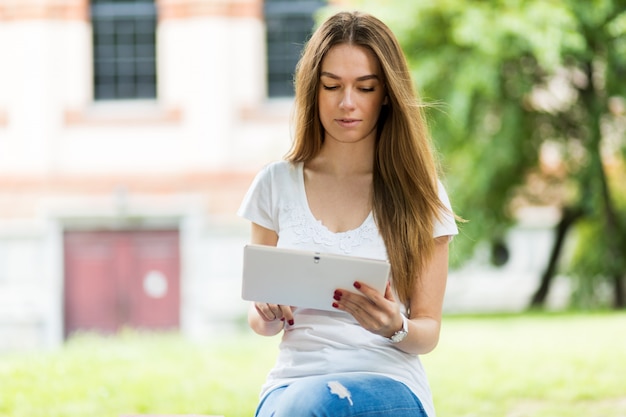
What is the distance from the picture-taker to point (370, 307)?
8.50ft

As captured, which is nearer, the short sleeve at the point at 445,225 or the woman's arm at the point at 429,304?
the woman's arm at the point at 429,304

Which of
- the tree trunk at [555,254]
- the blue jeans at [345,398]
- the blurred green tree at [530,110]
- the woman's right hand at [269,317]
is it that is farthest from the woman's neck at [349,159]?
the tree trunk at [555,254]

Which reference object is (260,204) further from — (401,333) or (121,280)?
(121,280)

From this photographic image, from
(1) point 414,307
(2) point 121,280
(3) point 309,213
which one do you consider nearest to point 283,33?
(2) point 121,280

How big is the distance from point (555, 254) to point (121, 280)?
5.39 metres

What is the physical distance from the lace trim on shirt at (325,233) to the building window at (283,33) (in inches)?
468

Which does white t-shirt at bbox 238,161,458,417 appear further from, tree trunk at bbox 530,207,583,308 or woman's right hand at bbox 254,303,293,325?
tree trunk at bbox 530,207,583,308

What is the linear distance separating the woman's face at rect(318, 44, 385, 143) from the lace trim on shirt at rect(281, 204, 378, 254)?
→ 0.23 metres

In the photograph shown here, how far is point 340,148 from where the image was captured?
301 centimetres

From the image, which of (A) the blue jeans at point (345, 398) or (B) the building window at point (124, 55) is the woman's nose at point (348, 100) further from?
(B) the building window at point (124, 55)

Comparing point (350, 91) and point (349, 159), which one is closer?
point (350, 91)

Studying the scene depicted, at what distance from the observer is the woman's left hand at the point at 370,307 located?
2566 mm

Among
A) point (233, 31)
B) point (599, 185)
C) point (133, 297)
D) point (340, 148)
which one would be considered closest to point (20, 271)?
point (133, 297)

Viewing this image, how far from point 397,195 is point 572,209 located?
10817 mm
